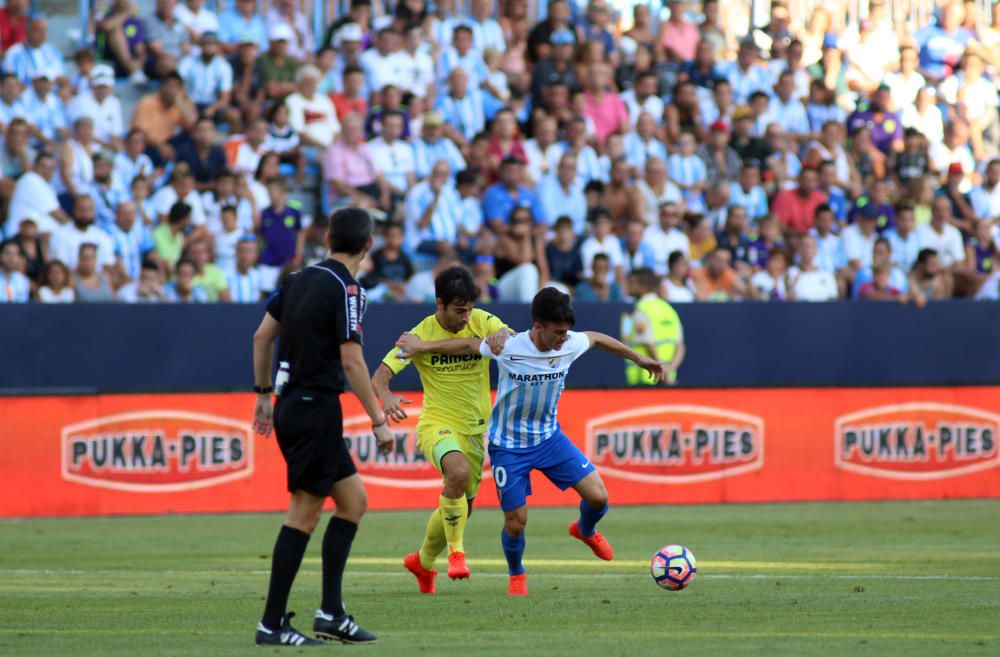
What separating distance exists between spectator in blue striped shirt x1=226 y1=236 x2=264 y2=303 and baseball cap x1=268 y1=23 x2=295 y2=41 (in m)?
2.92

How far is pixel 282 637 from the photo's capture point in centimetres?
747

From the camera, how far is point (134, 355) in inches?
719

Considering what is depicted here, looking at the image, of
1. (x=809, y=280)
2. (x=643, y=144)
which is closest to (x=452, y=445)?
(x=809, y=280)

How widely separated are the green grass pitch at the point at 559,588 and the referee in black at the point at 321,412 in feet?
0.94

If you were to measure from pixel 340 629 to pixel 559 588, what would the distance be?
2871 mm

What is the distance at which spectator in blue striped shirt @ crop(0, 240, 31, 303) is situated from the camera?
17375mm

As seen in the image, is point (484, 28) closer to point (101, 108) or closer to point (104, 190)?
point (101, 108)

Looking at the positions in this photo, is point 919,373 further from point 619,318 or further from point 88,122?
point 88,122

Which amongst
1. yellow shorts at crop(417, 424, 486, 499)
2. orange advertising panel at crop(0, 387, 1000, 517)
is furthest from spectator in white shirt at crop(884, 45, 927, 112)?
yellow shorts at crop(417, 424, 486, 499)

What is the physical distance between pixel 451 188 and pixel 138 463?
5.66 metres

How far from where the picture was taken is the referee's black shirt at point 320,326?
7590 millimetres

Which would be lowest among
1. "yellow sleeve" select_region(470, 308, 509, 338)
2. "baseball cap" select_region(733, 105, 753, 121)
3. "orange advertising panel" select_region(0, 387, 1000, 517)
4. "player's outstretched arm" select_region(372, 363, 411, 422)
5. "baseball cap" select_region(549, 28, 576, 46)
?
"orange advertising panel" select_region(0, 387, 1000, 517)

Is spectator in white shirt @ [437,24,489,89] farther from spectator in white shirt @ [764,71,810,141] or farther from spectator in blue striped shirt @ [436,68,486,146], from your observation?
spectator in white shirt @ [764,71,810,141]

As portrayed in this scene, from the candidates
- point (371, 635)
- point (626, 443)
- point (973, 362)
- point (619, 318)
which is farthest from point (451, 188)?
point (371, 635)
